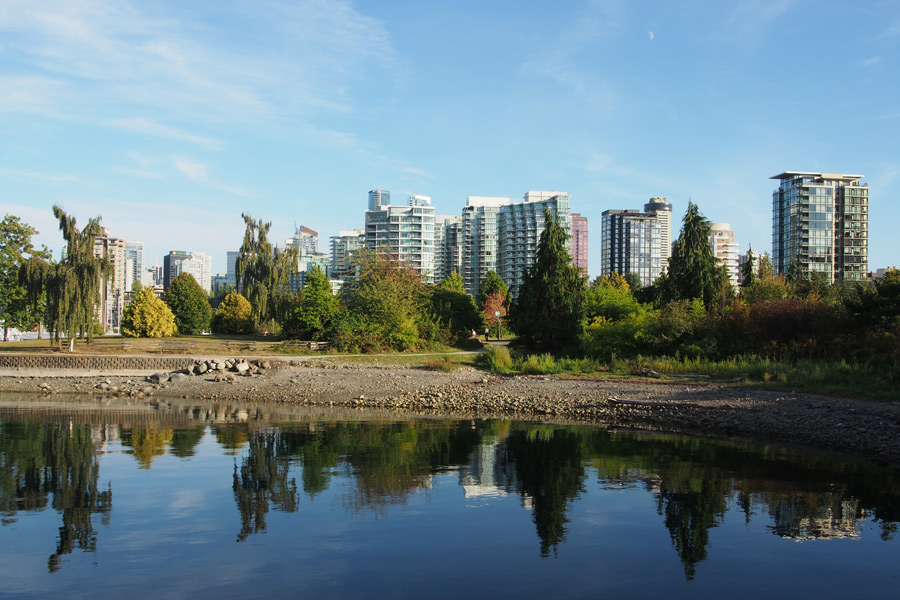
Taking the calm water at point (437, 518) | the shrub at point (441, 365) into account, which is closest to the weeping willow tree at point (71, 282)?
the calm water at point (437, 518)

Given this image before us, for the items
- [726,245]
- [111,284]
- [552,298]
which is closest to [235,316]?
[111,284]

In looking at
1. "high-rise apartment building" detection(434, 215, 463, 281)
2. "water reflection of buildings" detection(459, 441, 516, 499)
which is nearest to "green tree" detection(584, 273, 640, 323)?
"water reflection of buildings" detection(459, 441, 516, 499)

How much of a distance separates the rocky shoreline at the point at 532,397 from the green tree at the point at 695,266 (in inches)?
492

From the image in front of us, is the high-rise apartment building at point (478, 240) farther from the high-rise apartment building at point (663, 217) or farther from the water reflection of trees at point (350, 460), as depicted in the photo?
the water reflection of trees at point (350, 460)

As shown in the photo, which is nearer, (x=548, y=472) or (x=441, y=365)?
(x=548, y=472)

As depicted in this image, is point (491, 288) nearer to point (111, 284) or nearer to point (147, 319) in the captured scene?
point (147, 319)

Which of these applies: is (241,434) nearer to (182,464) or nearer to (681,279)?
(182,464)

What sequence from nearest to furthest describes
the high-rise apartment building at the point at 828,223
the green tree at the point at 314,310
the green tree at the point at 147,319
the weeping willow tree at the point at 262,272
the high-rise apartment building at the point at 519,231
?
1. the green tree at the point at 314,310
2. the green tree at the point at 147,319
3. the weeping willow tree at the point at 262,272
4. the high-rise apartment building at the point at 828,223
5. the high-rise apartment building at the point at 519,231

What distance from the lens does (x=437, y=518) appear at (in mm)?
12789

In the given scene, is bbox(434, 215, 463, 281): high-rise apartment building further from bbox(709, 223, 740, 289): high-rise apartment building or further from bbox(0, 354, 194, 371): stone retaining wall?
bbox(0, 354, 194, 371): stone retaining wall

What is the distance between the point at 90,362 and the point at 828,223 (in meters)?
106

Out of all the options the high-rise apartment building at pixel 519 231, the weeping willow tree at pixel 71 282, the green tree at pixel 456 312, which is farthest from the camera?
the high-rise apartment building at pixel 519 231

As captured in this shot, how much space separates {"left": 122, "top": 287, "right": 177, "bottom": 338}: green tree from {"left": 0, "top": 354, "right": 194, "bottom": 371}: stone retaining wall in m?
13.6

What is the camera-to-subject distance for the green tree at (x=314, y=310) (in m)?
45.3
